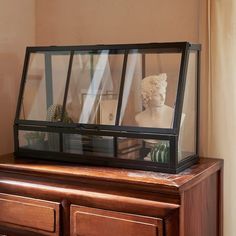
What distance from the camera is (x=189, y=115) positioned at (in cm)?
162

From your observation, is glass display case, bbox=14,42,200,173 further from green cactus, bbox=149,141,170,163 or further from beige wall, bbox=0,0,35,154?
beige wall, bbox=0,0,35,154

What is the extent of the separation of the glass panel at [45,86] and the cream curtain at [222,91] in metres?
0.59

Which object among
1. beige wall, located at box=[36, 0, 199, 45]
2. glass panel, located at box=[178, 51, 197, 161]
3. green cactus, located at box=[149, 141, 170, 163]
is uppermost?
beige wall, located at box=[36, 0, 199, 45]

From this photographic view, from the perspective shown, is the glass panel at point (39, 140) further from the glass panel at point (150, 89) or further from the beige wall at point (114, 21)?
the beige wall at point (114, 21)

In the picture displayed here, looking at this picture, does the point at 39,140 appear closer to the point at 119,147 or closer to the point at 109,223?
the point at 119,147

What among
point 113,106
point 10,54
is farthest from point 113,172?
point 10,54

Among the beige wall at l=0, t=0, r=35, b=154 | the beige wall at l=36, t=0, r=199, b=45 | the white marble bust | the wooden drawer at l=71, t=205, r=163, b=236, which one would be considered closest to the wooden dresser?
the wooden drawer at l=71, t=205, r=163, b=236

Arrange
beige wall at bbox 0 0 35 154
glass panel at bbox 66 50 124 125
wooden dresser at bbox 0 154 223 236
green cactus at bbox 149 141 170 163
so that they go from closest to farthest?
wooden dresser at bbox 0 154 223 236
green cactus at bbox 149 141 170 163
glass panel at bbox 66 50 124 125
beige wall at bbox 0 0 35 154

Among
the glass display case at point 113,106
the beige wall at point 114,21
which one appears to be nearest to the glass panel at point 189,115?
the glass display case at point 113,106

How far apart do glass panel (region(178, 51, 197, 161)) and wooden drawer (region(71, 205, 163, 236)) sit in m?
0.29

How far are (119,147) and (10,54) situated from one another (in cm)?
Answer: 88

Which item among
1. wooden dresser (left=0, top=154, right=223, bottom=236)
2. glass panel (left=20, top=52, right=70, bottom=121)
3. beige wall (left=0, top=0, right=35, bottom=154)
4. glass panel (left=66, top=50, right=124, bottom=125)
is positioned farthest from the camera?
beige wall (left=0, top=0, right=35, bottom=154)

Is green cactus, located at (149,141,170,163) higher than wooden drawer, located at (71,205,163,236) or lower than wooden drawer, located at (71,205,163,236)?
higher

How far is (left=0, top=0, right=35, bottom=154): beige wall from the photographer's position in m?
2.09
